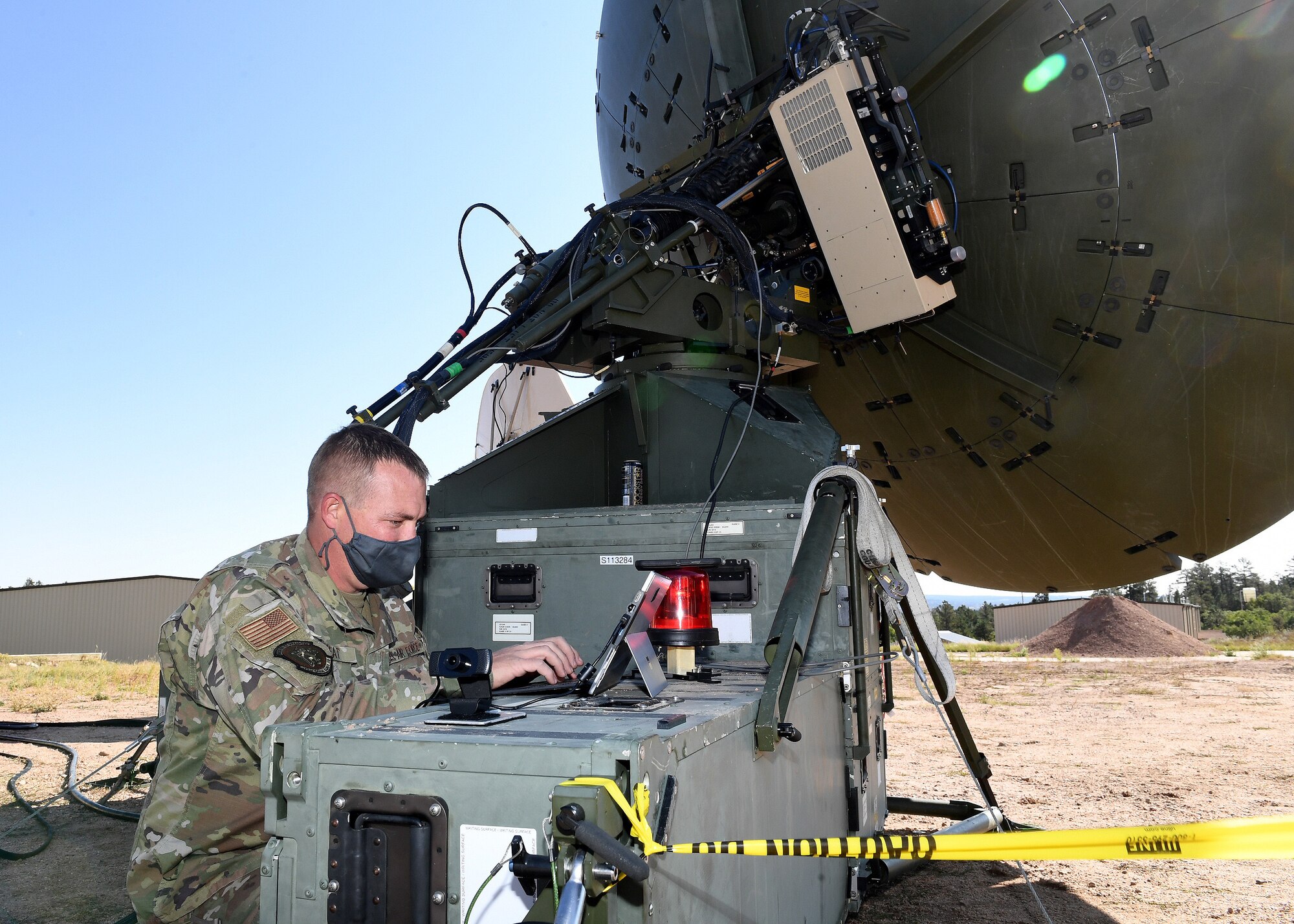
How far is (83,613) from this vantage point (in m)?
25.5

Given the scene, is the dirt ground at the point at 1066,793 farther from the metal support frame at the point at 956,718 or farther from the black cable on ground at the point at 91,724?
the metal support frame at the point at 956,718

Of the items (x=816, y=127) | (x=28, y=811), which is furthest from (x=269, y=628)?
(x=28, y=811)

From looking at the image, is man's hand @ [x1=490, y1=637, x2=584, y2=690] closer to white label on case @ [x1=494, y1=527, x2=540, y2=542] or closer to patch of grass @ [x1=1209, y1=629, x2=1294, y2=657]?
white label on case @ [x1=494, y1=527, x2=540, y2=542]

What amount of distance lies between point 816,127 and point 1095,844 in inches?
120

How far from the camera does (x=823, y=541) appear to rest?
2.82m

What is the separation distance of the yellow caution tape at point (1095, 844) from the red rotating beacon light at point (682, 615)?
2.96 feet

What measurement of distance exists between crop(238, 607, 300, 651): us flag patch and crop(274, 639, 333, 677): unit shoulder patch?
0.03 m

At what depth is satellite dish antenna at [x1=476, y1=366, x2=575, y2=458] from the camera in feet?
19.5

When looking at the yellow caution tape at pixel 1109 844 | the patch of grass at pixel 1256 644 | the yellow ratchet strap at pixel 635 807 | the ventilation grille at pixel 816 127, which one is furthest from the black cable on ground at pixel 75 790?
the patch of grass at pixel 1256 644

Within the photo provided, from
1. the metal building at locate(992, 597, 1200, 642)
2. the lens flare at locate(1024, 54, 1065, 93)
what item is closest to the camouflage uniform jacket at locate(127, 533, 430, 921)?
the lens flare at locate(1024, 54, 1065, 93)

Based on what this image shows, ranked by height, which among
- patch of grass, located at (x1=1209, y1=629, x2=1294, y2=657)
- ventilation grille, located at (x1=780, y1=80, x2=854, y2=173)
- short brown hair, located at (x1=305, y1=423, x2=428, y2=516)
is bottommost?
patch of grass, located at (x1=1209, y1=629, x2=1294, y2=657)

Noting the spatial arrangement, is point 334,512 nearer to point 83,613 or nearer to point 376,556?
point 376,556

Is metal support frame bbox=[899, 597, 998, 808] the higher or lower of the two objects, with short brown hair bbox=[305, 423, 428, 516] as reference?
lower

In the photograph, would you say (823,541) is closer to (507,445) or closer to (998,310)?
(998,310)
